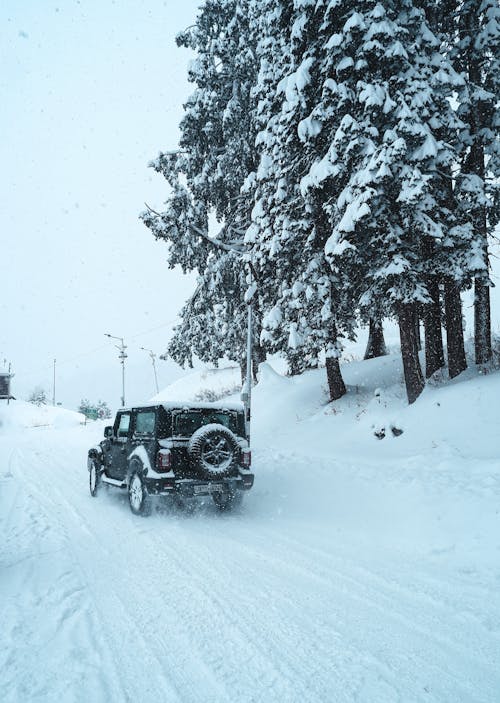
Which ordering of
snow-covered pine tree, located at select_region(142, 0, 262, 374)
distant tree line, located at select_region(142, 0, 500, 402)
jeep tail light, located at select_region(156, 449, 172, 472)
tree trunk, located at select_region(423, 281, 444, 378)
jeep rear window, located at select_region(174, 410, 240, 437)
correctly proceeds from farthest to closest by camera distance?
snow-covered pine tree, located at select_region(142, 0, 262, 374) → tree trunk, located at select_region(423, 281, 444, 378) → distant tree line, located at select_region(142, 0, 500, 402) → jeep rear window, located at select_region(174, 410, 240, 437) → jeep tail light, located at select_region(156, 449, 172, 472)

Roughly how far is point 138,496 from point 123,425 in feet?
6.61

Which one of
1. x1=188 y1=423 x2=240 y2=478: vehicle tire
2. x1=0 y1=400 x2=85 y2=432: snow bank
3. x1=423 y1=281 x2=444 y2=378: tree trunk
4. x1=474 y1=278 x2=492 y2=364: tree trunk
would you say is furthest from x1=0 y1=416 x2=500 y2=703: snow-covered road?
x1=0 y1=400 x2=85 y2=432: snow bank

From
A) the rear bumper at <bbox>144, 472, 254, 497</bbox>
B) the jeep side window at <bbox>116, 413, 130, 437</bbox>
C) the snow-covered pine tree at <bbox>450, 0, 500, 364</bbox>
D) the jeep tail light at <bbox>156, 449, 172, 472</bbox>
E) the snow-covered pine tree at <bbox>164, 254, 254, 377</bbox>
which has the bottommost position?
the rear bumper at <bbox>144, 472, 254, 497</bbox>

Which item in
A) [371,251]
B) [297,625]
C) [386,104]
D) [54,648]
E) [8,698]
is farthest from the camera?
[371,251]

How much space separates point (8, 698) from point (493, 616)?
394 centimetres

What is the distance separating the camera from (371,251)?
39.0ft

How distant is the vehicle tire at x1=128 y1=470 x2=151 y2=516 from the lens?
25.7 feet

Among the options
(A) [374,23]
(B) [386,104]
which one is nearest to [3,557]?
(B) [386,104]

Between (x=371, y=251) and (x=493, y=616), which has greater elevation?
(x=371, y=251)

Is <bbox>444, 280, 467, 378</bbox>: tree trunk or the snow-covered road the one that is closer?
the snow-covered road

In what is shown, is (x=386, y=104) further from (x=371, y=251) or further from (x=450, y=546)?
(x=450, y=546)

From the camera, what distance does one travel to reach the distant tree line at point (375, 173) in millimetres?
10430

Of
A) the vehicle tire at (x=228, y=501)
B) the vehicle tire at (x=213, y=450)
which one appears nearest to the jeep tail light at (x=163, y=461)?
the vehicle tire at (x=213, y=450)

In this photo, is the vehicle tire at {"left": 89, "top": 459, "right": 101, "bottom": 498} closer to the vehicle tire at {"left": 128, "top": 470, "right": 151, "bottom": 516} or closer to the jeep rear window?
the vehicle tire at {"left": 128, "top": 470, "right": 151, "bottom": 516}
